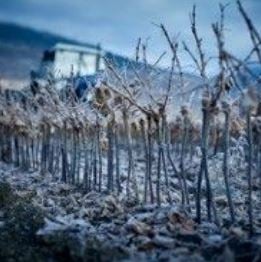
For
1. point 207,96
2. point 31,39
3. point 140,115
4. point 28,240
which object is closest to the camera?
point 28,240

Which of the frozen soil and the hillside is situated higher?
the hillside

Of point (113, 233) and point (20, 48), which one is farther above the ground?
point (20, 48)

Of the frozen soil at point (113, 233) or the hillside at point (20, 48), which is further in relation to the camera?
the hillside at point (20, 48)

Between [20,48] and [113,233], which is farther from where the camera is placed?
[20,48]

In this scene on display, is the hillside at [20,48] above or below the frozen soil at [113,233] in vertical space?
above

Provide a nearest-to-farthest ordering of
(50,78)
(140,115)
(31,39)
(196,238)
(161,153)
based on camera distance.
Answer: (196,238), (161,153), (140,115), (50,78), (31,39)

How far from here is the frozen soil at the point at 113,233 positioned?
9.09 meters

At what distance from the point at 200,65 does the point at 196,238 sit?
357 centimetres

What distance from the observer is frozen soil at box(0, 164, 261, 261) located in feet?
29.8

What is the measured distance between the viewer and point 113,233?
440 inches

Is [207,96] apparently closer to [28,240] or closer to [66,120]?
Result: [28,240]

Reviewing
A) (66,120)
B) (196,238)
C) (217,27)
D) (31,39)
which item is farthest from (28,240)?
(31,39)

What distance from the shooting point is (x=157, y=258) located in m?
9.09

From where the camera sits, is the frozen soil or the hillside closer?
the frozen soil
